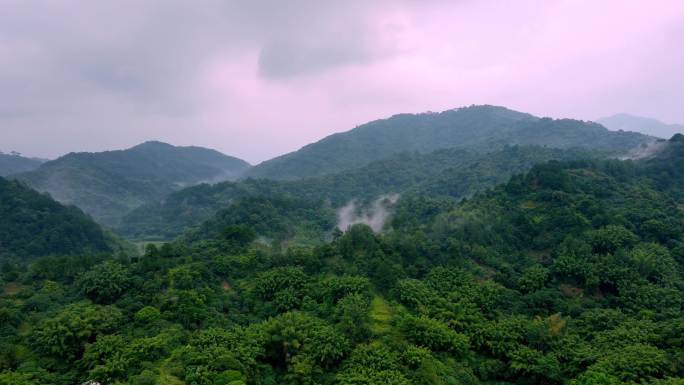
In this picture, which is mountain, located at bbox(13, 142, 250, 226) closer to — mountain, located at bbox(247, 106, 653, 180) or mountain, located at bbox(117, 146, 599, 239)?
mountain, located at bbox(117, 146, 599, 239)

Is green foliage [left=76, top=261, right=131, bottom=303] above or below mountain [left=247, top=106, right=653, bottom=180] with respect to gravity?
below

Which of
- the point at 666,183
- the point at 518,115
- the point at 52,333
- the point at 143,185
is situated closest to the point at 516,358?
the point at 52,333

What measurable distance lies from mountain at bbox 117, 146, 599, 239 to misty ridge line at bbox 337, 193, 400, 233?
2150 millimetres

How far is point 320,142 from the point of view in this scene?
632ft

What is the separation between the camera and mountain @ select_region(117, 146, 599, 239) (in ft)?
265

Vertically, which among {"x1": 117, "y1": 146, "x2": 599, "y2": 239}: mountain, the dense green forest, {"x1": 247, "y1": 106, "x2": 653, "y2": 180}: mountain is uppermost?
{"x1": 247, "y1": 106, "x2": 653, "y2": 180}: mountain

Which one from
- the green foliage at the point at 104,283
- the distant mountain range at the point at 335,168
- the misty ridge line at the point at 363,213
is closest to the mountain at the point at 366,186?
the distant mountain range at the point at 335,168

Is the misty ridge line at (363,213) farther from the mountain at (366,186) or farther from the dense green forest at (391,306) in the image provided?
the dense green forest at (391,306)

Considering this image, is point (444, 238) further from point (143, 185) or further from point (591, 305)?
point (143, 185)

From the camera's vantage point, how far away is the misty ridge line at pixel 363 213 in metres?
67.5

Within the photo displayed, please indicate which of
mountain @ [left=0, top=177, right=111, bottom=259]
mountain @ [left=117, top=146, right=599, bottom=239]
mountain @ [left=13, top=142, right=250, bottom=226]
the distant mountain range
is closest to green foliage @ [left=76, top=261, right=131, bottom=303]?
mountain @ [left=0, top=177, right=111, bottom=259]

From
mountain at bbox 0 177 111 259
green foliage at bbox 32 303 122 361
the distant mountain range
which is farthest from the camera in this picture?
the distant mountain range

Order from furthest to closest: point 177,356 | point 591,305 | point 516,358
A: point 591,305, point 516,358, point 177,356

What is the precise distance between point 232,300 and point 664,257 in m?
30.0
